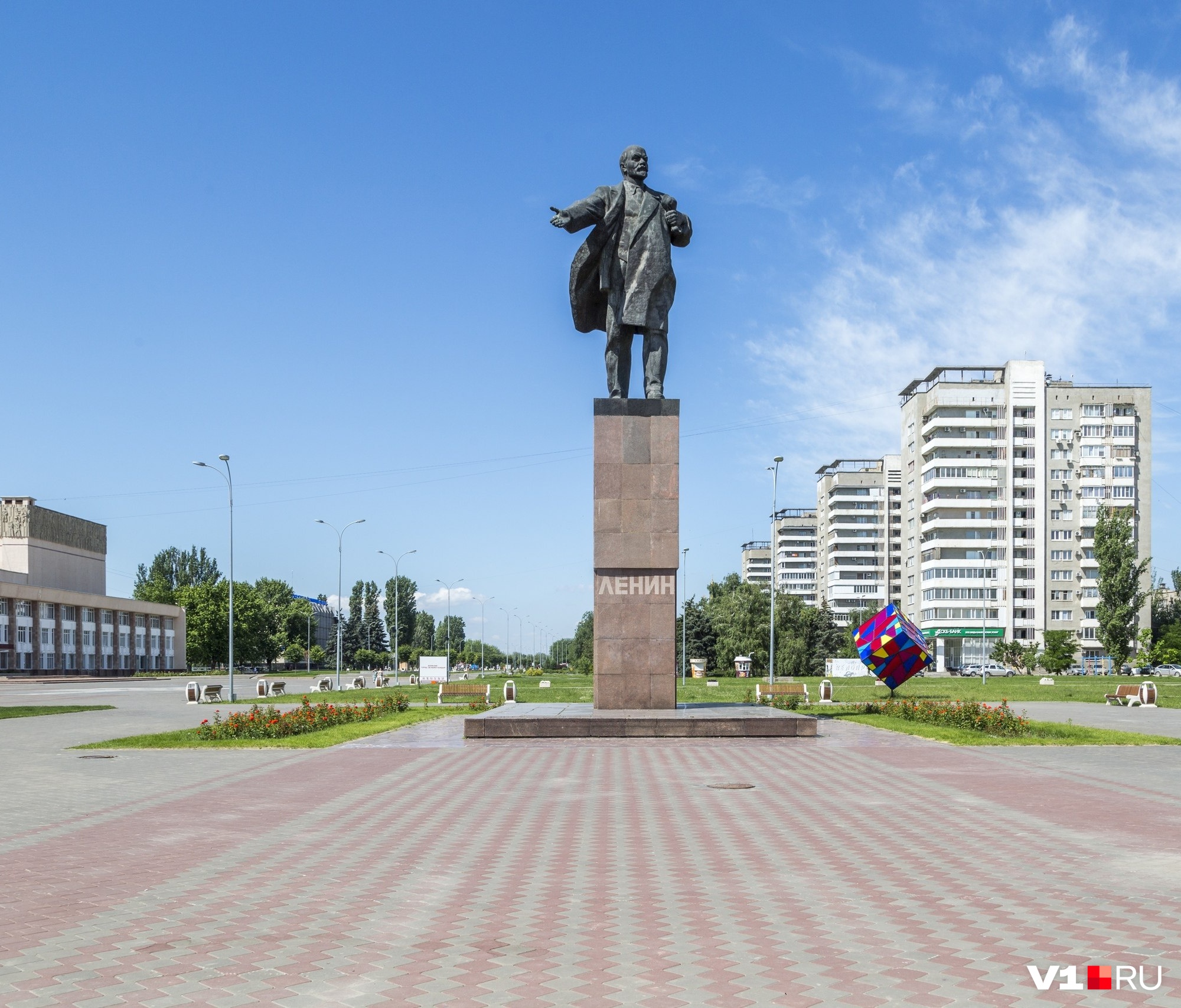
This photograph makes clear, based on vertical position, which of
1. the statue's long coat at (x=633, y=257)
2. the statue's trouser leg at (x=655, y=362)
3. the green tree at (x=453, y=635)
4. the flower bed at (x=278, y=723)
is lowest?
the green tree at (x=453, y=635)

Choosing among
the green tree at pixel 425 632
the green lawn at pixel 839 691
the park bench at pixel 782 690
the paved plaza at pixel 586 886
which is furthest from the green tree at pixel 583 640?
the paved plaza at pixel 586 886

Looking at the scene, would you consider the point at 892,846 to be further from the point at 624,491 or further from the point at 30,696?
the point at 30,696

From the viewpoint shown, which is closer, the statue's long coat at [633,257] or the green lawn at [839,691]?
the statue's long coat at [633,257]

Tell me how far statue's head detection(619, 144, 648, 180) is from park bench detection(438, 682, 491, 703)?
52.2ft

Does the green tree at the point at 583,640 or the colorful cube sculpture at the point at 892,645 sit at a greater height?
the colorful cube sculpture at the point at 892,645

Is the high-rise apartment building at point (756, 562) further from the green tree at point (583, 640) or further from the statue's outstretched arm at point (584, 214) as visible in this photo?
the statue's outstretched arm at point (584, 214)

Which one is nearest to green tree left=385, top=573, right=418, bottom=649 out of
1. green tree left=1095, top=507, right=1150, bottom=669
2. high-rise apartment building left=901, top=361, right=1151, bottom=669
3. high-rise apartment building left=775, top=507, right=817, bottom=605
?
high-rise apartment building left=775, top=507, right=817, bottom=605

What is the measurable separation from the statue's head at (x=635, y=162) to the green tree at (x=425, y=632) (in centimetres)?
13539

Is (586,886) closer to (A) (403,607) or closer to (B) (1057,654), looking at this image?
(B) (1057,654)

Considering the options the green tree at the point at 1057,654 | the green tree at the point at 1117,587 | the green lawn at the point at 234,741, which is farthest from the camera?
the green tree at the point at 1117,587

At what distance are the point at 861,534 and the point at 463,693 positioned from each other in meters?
102

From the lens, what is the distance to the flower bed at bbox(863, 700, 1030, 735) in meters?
19.5

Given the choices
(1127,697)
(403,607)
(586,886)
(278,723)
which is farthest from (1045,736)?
(403,607)

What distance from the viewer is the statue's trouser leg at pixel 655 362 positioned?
63.3 feet
